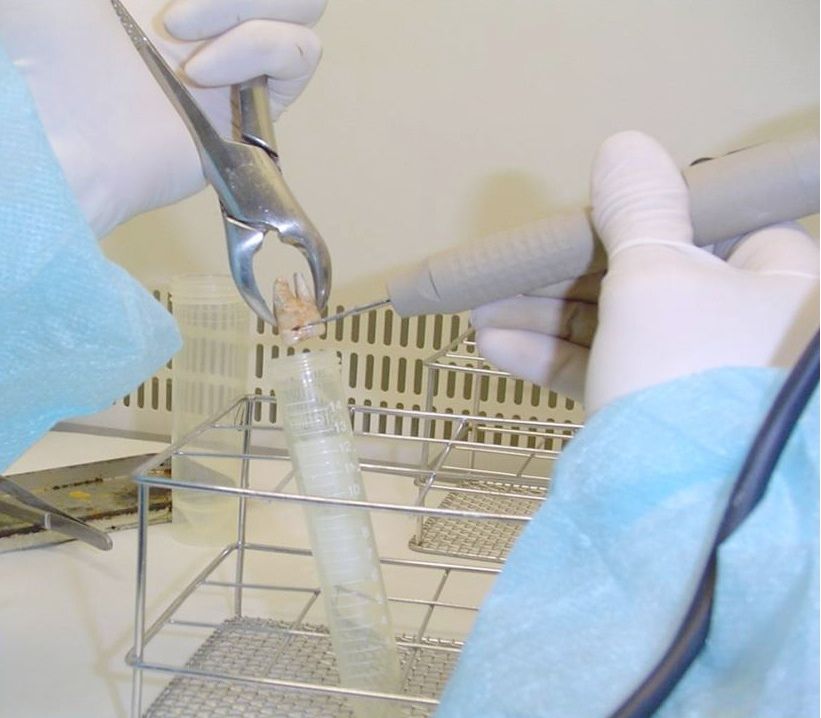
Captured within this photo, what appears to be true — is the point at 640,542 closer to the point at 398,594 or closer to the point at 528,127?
the point at 398,594

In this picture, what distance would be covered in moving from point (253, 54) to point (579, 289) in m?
0.24

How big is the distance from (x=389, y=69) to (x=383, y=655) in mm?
522

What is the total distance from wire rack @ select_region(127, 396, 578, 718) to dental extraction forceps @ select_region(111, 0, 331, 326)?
98 millimetres

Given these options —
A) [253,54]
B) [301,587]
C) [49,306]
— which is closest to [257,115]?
[253,54]

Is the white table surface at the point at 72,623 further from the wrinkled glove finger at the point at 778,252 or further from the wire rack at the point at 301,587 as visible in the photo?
the wrinkled glove finger at the point at 778,252

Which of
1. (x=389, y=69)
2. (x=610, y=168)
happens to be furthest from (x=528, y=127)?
(x=610, y=168)

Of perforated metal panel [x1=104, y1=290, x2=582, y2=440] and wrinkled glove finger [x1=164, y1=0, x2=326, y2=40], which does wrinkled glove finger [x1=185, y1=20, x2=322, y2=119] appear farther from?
perforated metal panel [x1=104, y1=290, x2=582, y2=440]

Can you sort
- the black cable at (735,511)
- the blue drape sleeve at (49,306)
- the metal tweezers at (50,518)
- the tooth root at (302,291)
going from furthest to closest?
1. the metal tweezers at (50,518)
2. the tooth root at (302,291)
3. the blue drape sleeve at (49,306)
4. the black cable at (735,511)

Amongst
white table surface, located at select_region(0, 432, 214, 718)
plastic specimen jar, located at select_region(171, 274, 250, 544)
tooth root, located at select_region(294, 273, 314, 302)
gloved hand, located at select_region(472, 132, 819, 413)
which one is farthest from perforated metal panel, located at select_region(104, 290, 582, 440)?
gloved hand, located at select_region(472, 132, 819, 413)

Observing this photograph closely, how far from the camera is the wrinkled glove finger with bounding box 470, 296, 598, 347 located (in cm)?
48

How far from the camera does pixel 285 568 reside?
68 centimetres

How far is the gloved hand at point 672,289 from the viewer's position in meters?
0.31

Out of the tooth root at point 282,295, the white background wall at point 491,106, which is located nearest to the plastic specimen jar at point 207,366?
the white background wall at point 491,106

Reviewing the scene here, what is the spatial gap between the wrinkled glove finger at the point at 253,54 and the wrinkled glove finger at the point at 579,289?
22 cm
